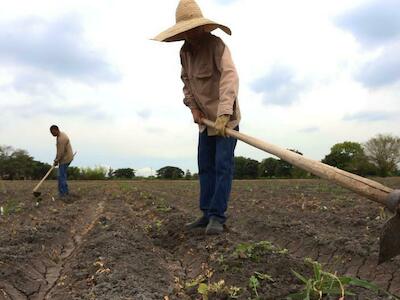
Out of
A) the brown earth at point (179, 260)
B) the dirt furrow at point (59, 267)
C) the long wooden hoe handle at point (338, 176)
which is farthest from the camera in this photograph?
the dirt furrow at point (59, 267)

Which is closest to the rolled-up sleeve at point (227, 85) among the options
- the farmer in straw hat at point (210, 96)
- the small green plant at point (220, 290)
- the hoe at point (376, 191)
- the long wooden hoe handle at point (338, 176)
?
the farmer in straw hat at point (210, 96)

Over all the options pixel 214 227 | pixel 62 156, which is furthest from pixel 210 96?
pixel 62 156

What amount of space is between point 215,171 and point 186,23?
1.43m

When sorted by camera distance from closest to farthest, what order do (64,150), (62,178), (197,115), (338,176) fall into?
1. (338,176)
2. (197,115)
3. (62,178)
4. (64,150)

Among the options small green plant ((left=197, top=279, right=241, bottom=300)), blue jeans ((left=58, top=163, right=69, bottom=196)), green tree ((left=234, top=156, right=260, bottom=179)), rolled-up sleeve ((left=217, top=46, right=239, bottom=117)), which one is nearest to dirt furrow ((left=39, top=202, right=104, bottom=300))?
small green plant ((left=197, top=279, right=241, bottom=300))

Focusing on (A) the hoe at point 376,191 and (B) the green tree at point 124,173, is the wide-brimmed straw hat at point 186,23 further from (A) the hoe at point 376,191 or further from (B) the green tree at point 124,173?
(B) the green tree at point 124,173

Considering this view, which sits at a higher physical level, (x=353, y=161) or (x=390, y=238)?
(x=353, y=161)

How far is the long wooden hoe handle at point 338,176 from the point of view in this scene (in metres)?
2.33

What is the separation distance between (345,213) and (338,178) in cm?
485

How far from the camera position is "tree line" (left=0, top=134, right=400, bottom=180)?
3253 cm

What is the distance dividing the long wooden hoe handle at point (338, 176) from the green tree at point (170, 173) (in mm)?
30211

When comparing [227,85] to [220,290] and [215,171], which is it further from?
[220,290]

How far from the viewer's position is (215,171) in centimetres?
479

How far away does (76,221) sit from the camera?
735 centimetres
